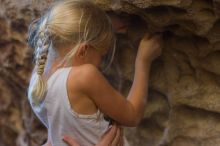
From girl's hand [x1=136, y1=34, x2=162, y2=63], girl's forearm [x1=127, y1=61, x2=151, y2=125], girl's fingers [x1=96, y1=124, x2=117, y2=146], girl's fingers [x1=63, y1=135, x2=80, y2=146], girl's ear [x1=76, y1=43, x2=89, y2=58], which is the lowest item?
girl's fingers [x1=96, y1=124, x2=117, y2=146]

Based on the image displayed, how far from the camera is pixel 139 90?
1.14 meters

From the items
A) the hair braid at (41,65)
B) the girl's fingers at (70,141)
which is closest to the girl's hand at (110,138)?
the girl's fingers at (70,141)

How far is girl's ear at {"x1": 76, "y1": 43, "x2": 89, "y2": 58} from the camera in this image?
3.45 ft

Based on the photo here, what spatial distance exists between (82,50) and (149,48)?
165 millimetres

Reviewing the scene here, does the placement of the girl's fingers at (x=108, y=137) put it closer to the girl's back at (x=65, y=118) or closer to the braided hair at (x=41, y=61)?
the girl's back at (x=65, y=118)

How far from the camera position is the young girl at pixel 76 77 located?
1049 millimetres

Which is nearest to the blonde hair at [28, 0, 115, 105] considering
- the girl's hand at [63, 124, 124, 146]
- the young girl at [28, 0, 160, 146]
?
the young girl at [28, 0, 160, 146]

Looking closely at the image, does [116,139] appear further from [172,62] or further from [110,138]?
[172,62]

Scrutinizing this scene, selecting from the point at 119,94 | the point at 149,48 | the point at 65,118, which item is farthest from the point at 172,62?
the point at 65,118

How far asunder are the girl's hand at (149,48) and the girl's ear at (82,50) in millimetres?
152

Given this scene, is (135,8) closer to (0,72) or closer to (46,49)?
(46,49)

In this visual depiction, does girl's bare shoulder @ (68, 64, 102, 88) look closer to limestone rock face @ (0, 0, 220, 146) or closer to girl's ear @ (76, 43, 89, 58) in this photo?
girl's ear @ (76, 43, 89, 58)

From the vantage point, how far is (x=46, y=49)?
3.51ft

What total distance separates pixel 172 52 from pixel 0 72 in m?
0.64
